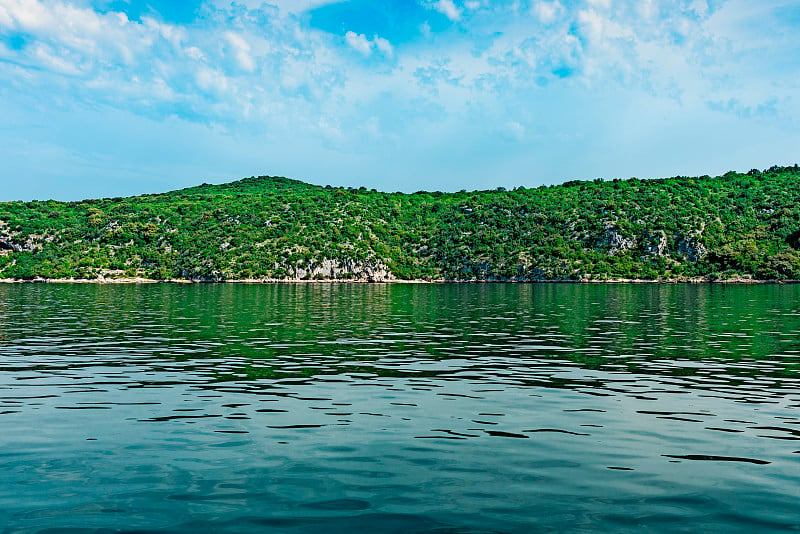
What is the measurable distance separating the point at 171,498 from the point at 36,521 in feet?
8.02

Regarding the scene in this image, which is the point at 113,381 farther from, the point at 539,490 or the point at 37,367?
the point at 539,490

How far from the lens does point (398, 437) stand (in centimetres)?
1898

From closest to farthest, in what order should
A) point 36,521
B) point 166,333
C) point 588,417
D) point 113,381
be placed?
1. point 36,521
2. point 588,417
3. point 113,381
4. point 166,333

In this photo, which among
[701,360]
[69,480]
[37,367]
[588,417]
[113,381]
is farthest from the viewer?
[701,360]

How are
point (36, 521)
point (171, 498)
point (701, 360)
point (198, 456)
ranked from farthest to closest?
point (701, 360) → point (198, 456) → point (171, 498) → point (36, 521)

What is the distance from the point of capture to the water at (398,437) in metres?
13.2

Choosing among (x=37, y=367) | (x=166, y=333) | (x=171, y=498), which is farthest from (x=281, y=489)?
(x=166, y=333)

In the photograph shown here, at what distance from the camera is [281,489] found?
14.6 metres

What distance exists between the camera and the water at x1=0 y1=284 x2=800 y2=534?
1323 centimetres

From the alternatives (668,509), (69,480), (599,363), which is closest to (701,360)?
Result: (599,363)

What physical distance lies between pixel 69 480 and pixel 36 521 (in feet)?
8.24

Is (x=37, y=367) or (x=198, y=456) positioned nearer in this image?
(x=198, y=456)

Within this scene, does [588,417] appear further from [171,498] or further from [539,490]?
[171,498]

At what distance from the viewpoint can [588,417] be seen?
851 inches
